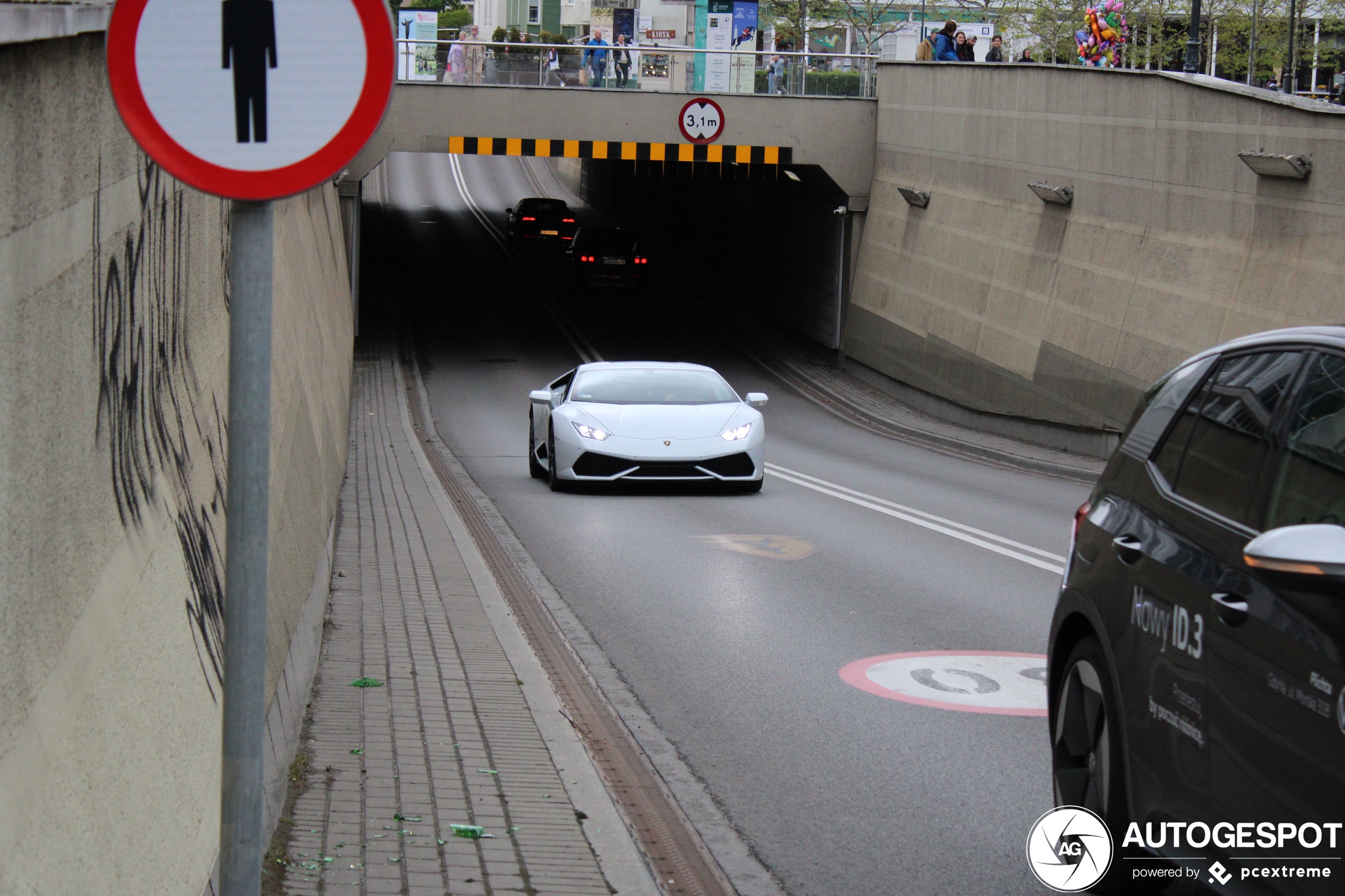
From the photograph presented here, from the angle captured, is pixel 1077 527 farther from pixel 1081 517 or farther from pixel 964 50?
pixel 964 50

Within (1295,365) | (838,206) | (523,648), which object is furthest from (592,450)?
(838,206)

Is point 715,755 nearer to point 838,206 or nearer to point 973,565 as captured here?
point 973,565

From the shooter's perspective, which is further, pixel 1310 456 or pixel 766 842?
pixel 766 842

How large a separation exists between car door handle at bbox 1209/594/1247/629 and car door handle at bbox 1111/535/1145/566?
64 cm

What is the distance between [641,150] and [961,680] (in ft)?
86.3

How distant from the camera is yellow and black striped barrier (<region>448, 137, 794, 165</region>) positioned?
106 feet

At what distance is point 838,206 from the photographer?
34250mm

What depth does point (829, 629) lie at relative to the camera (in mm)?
9180

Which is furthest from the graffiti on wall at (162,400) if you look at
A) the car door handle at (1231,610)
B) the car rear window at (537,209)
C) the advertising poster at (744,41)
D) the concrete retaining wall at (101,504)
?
the car rear window at (537,209)

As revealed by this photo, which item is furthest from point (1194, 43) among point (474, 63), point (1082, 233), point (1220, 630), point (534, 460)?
point (1220, 630)

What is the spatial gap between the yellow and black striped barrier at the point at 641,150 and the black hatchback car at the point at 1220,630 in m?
28.1

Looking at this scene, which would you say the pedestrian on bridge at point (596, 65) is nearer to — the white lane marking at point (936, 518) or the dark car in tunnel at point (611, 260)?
the dark car in tunnel at point (611, 260)

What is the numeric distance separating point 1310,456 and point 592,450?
39.8ft

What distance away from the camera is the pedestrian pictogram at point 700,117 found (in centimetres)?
3209
